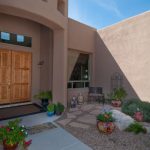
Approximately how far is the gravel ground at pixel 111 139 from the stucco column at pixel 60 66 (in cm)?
213

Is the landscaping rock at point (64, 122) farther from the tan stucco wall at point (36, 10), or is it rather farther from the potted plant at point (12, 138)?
the tan stucco wall at point (36, 10)

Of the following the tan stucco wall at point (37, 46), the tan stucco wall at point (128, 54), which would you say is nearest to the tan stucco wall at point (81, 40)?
the tan stucco wall at point (128, 54)

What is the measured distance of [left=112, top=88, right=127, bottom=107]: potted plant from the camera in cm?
751

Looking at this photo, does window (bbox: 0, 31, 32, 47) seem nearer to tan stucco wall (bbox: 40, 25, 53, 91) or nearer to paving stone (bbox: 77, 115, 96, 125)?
tan stucco wall (bbox: 40, 25, 53, 91)

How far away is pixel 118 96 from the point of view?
7.54 m

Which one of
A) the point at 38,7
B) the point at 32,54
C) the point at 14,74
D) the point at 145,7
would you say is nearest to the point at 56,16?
the point at 38,7

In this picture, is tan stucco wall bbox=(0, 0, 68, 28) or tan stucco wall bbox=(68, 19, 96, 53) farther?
tan stucco wall bbox=(68, 19, 96, 53)

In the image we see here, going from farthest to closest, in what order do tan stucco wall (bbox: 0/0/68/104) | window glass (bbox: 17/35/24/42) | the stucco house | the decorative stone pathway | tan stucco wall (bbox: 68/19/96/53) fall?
tan stucco wall (bbox: 68/19/96/53) → window glass (bbox: 17/35/24/42) → the stucco house → tan stucco wall (bbox: 0/0/68/104) → the decorative stone pathway

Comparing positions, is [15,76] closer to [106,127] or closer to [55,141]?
[55,141]

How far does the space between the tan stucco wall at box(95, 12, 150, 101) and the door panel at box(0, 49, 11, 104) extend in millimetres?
5028

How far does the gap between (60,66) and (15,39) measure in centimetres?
267

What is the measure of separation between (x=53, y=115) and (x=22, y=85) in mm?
2682

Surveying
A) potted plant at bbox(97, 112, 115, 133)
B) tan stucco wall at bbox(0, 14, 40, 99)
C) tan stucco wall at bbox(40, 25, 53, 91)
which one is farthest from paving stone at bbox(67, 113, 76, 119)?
tan stucco wall at bbox(0, 14, 40, 99)

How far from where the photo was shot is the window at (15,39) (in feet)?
22.5
